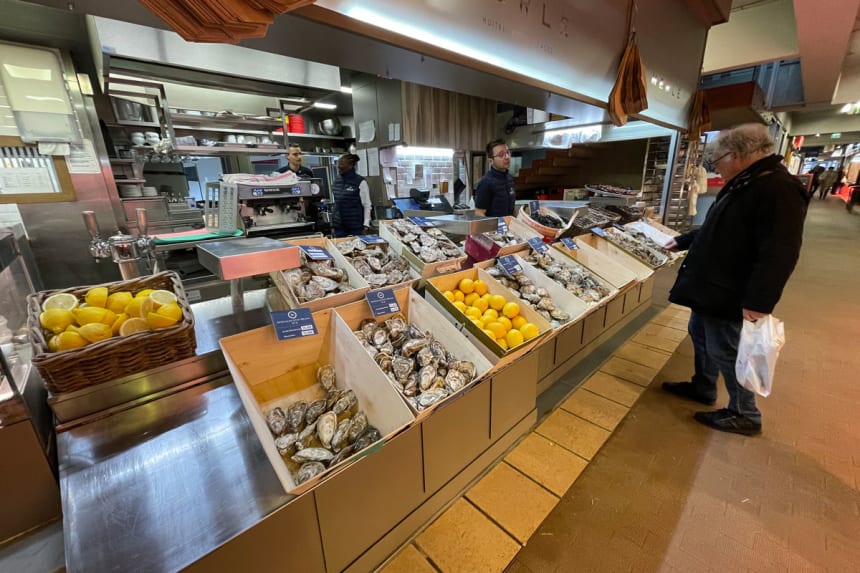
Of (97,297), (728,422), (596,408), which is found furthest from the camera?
(596,408)

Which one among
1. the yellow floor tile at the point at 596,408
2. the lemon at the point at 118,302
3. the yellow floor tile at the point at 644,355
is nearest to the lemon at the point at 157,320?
the lemon at the point at 118,302

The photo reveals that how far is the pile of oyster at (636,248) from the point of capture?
104 inches

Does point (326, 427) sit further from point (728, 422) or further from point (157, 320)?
point (728, 422)

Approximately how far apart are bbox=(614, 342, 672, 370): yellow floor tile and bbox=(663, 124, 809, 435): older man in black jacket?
1.58 feet

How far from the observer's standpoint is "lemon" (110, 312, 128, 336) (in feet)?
3.43

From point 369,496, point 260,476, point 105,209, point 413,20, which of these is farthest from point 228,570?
point 105,209

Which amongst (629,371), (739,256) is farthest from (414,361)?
(629,371)

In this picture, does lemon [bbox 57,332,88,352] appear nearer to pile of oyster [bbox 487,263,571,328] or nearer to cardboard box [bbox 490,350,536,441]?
cardboard box [bbox 490,350,536,441]

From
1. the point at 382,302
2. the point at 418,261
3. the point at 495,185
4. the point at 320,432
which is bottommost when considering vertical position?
the point at 320,432

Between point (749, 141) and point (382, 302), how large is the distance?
77.0 inches

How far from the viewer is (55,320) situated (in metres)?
0.97

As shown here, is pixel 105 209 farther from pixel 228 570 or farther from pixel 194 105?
pixel 228 570

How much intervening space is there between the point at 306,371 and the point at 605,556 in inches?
54.4

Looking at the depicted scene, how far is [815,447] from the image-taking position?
189cm
